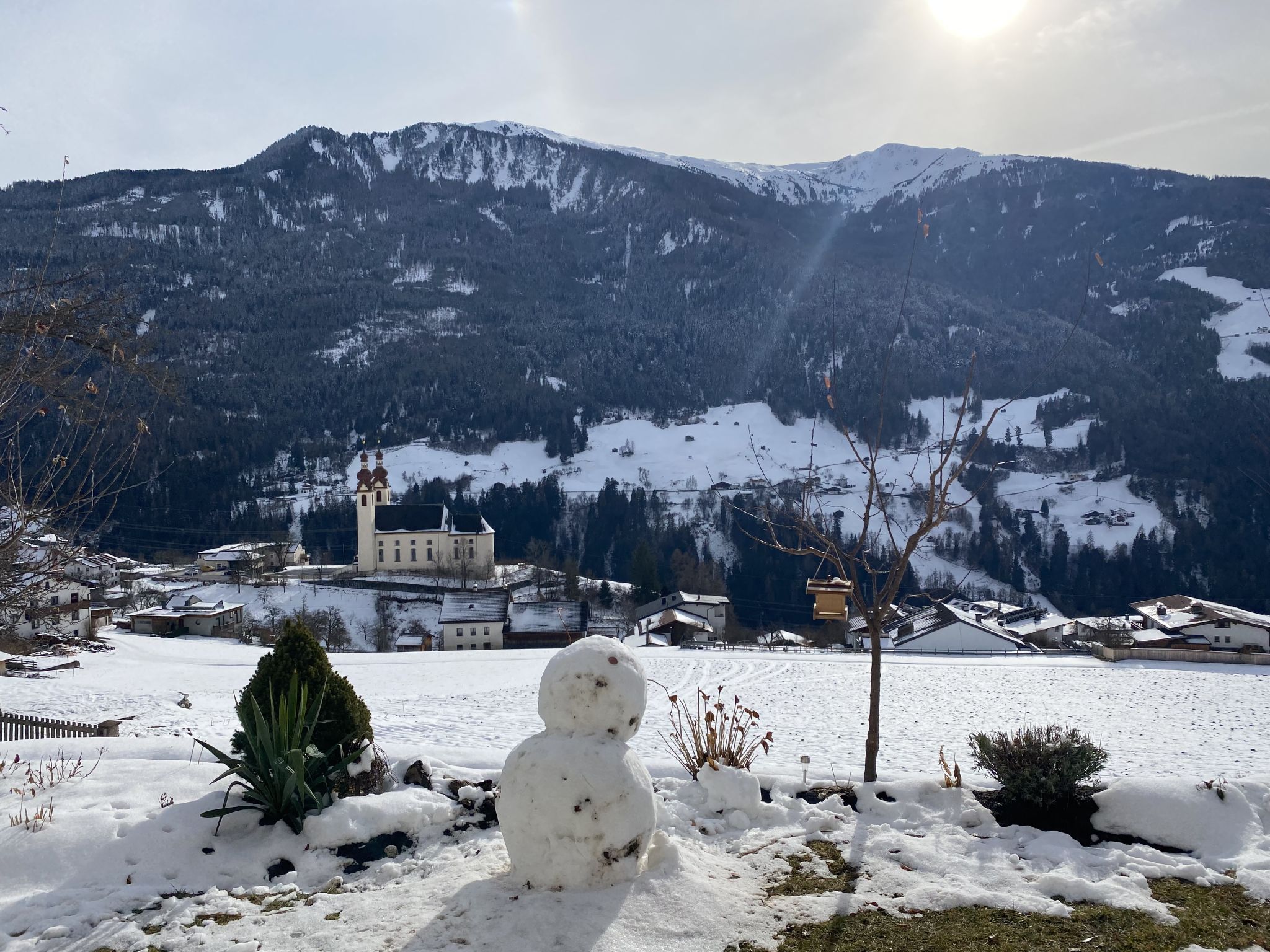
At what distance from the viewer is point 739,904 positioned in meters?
4.98

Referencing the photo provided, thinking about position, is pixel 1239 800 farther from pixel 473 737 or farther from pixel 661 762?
pixel 473 737

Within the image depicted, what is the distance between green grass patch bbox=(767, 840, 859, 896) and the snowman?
1039 mm

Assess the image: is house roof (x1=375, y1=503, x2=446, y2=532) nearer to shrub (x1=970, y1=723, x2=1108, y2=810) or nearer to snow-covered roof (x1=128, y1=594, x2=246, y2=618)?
snow-covered roof (x1=128, y1=594, x2=246, y2=618)

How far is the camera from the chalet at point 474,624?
5375 cm

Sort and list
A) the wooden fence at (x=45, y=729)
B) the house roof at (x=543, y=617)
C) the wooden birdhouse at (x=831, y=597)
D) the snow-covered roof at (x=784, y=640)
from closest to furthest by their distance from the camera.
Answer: the wooden birdhouse at (x=831, y=597), the wooden fence at (x=45, y=729), the snow-covered roof at (x=784, y=640), the house roof at (x=543, y=617)

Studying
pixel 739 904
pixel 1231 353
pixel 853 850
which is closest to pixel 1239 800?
pixel 853 850

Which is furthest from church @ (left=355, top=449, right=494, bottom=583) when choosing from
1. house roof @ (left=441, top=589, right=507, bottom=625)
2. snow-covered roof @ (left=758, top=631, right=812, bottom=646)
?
snow-covered roof @ (left=758, top=631, right=812, bottom=646)

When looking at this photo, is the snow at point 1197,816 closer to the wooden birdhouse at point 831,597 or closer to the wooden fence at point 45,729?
the wooden birdhouse at point 831,597

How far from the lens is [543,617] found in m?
56.6

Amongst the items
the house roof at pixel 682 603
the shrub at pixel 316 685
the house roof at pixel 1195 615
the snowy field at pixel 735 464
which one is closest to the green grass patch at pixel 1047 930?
the shrub at pixel 316 685

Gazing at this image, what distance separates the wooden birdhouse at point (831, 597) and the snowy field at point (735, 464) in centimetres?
11742

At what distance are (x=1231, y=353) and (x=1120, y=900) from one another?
23515cm

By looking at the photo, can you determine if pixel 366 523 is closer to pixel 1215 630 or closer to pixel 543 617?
pixel 543 617

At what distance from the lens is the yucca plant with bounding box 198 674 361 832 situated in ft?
19.8
